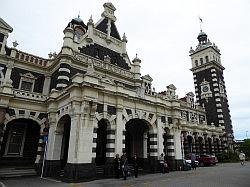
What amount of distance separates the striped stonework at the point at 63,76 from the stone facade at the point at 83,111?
0.35 ft

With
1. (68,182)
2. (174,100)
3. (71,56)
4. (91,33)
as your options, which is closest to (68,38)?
(71,56)

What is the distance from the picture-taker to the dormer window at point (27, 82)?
80.4 feet

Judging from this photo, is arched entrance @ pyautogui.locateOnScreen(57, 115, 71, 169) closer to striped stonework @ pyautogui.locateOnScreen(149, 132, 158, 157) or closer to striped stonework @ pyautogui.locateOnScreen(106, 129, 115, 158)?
striped stonework @ pyautogui.locateOnScreen(106, 129, 115, 158)

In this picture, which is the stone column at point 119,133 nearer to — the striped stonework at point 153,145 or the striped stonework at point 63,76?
the striped stonework at point 153,145

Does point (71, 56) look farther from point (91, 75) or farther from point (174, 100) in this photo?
point (174, 100)

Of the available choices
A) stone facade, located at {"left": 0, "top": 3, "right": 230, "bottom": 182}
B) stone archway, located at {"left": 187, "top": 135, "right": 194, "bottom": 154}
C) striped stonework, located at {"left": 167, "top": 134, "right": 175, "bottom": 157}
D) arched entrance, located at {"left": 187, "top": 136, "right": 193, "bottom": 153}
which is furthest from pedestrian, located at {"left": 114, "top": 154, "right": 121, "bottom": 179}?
arched entrance, located at {"left": 187, "top": 136, "right": 193, "bottom": 153}

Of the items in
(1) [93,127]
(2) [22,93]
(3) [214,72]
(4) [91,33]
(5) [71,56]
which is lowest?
(1) [93,127]

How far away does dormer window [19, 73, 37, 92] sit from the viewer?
2450cm

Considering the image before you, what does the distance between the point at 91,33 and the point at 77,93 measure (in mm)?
12981

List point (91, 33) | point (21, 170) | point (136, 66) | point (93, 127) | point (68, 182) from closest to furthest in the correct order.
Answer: point (68, 182)
point (93, 127)
point (21, 170)
point (91, 33)
point (136, 66)

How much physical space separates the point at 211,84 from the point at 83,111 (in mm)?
39451

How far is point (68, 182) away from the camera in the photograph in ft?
48.3

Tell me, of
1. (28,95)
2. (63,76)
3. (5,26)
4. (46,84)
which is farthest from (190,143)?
(5,26)

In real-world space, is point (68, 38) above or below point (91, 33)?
below
